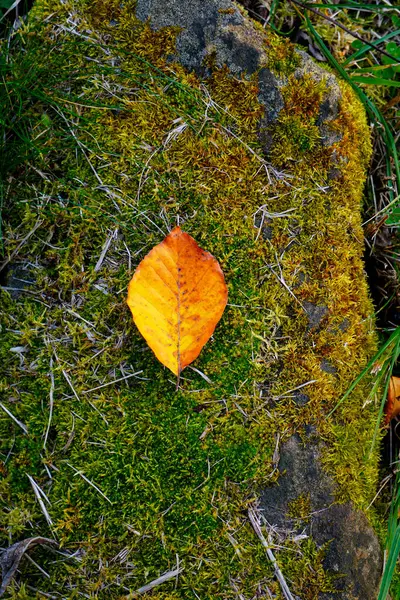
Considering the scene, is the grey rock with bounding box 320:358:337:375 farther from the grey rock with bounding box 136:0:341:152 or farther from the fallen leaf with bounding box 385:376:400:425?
the grey rock with bounding box 136:0:341:152

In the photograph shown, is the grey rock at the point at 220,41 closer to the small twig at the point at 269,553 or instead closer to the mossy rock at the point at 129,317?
the mossy rock at the point at 129,317

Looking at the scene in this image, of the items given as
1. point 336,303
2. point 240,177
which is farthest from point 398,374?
point 240,177

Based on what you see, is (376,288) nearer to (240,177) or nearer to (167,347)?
(240,177)

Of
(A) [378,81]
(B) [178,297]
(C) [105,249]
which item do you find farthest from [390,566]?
(A) [378,81]

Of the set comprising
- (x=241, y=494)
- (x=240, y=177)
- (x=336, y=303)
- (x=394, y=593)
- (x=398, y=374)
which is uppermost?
(x=240, y=177)

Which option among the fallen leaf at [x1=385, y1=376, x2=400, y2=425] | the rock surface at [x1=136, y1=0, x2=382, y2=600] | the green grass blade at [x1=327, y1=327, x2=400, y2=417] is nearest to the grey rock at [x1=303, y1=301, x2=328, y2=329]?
the rock surface at [x1=136, y1=0, x2=382, y2=600]

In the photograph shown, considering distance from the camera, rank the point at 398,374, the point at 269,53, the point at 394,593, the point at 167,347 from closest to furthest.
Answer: the point at 167,347 < the point at 394,593 < the point at 269,53 < the point at 398,374

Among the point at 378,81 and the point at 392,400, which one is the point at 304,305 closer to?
the point at 392,400
